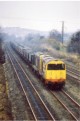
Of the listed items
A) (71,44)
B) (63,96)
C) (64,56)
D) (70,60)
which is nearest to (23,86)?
(63,96)

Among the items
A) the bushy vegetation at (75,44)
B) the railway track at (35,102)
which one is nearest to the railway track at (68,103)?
the railway track at (35,102)

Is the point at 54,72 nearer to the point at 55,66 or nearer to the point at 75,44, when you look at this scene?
the point at 55,66

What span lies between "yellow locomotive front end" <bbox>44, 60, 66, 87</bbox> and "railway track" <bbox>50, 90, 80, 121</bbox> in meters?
1.18

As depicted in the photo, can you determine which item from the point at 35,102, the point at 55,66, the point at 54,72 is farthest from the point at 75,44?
the point at 35,102

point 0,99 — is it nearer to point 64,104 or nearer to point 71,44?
point 64,104

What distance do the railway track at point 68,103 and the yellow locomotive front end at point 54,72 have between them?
118 centimetres

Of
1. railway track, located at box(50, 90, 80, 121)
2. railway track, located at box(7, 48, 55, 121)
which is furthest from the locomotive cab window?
railway track, located at box(7, 48, 55, 121)

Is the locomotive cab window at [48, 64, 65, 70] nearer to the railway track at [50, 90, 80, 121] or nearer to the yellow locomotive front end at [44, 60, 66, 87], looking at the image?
the yellow locomotive front end at [44, 60, 66, 87]

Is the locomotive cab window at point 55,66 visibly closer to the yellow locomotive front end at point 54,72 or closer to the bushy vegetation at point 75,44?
the yellow locomotive front end at point 54,72

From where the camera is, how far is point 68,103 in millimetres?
19531

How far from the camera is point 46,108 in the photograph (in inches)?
701

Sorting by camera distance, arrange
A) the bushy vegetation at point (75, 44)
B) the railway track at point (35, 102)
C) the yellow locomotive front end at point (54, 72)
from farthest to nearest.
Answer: the bushy vegetation at point (75, 44)
the yellow locomotive front end at point (54, 72)
the railway track at point (35, 102)

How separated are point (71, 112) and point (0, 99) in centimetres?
566

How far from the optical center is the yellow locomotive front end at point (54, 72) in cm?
2380
